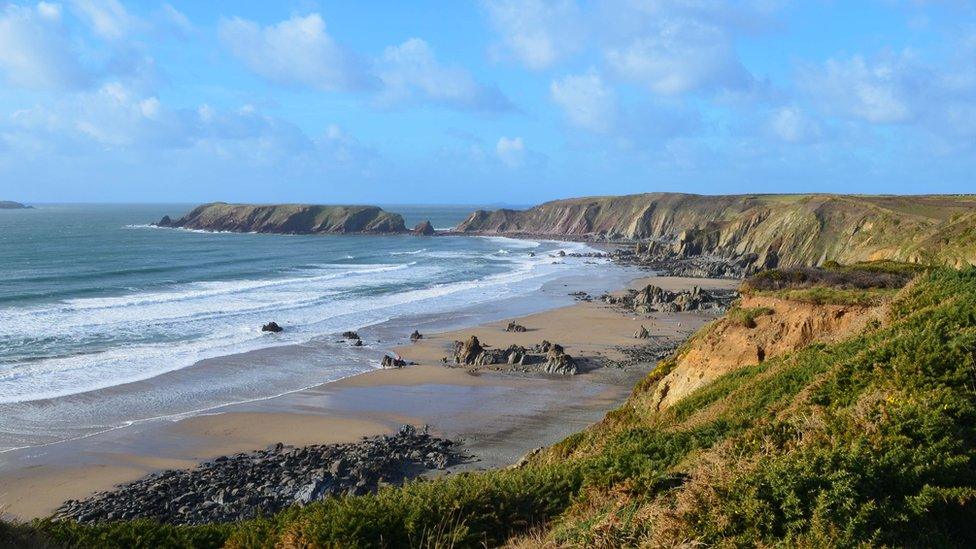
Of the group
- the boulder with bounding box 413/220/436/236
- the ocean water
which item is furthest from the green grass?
the boulder with bounding box 413/220/436/236

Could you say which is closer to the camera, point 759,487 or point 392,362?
point 759,487

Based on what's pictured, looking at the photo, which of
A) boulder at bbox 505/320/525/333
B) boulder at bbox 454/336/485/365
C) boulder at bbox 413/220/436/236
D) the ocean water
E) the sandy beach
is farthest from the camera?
boulder at bbox 413/220/436/236

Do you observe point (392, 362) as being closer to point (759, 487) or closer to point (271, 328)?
point (271, 328)

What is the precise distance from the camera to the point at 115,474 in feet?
66.3

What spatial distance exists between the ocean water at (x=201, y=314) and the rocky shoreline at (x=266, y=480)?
19.6 ft

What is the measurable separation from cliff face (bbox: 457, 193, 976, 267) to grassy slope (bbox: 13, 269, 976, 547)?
42.9ft

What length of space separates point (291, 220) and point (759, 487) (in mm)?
134592

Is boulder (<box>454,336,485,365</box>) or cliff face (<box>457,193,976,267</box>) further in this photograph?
cliff face (<box>457,193,976,267</box>)

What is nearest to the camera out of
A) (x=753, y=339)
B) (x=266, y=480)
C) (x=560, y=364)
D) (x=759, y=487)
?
(x=759, y=487)

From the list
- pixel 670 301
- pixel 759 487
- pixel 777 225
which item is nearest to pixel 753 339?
pixel 759 487

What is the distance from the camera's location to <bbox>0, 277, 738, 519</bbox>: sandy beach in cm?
2025

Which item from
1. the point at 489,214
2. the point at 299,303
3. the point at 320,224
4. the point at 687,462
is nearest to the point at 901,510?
the point at 687,462

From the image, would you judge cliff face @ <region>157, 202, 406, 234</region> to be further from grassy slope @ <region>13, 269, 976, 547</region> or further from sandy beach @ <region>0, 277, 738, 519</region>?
grassy slope @ <region>13, 269, 976, 547</region>

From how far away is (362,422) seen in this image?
25.5m
